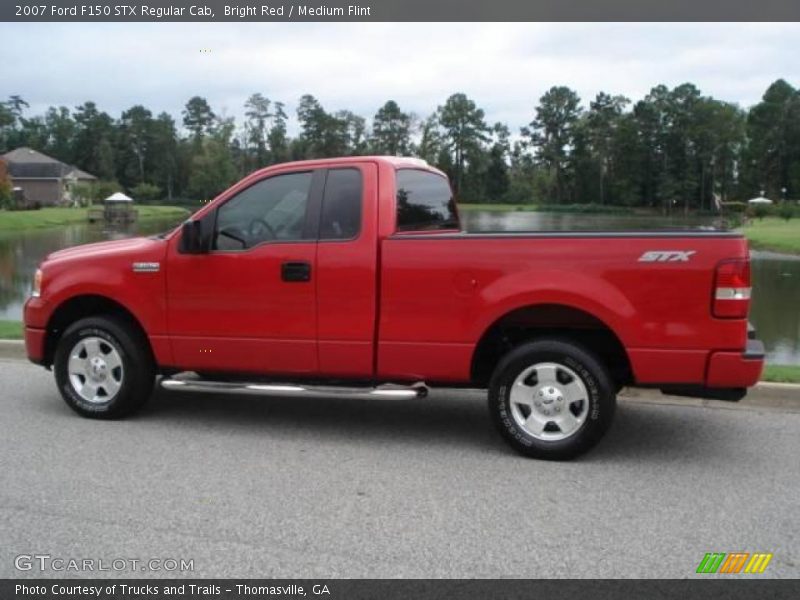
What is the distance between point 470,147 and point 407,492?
48.5ft

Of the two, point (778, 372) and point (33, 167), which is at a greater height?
point (33, 167)

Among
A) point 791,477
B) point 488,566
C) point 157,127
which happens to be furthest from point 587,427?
point 157,127

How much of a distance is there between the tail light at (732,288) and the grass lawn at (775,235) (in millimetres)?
15682

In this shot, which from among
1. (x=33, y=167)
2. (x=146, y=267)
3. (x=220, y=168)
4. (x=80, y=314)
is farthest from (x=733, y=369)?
(x=33, y=167)

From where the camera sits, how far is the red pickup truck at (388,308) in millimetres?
4730

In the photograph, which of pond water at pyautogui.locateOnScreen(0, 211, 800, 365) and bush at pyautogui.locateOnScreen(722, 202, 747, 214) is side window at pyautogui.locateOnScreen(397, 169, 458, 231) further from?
bush at pyautogui.locateOnScreen(722, 202, 747, 214)

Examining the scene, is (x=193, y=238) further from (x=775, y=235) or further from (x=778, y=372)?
(x=775, y=235)

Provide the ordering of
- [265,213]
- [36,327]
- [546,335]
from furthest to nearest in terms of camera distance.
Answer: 1. [36,327]
2. [265,213]
3. [546,335]

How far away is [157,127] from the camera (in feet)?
329

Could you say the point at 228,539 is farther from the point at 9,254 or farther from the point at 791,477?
the point at 9,254

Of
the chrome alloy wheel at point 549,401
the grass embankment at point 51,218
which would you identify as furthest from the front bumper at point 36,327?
the grass embankment at point 51,218

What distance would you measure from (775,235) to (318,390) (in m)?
27.3

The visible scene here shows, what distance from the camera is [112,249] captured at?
591cm

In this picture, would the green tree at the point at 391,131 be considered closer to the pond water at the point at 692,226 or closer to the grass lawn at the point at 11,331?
the pond water at the point at 692,226
